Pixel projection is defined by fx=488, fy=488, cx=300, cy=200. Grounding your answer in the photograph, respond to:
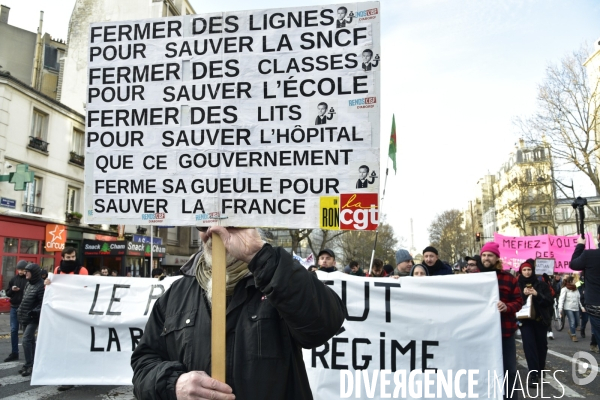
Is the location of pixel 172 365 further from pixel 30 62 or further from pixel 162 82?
pixel 30 62

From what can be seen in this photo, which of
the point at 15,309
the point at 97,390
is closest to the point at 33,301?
the point at 15,309

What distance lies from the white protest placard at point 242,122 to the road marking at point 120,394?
5.11 meters

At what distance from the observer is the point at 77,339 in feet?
22.6

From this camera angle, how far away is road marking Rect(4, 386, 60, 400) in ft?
21.5

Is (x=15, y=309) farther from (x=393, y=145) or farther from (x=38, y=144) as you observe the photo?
(x=38, y=144)

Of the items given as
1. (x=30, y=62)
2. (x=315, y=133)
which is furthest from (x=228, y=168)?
(x=30, y=62)

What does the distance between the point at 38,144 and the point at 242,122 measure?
906 inches

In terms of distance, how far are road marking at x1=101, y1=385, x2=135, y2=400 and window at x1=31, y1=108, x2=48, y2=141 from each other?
60.4 feet

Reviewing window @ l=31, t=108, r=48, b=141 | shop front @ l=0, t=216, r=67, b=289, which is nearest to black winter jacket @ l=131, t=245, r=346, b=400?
shop front @ l=0, t=216, r=67, b=289

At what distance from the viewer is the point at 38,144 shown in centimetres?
2217

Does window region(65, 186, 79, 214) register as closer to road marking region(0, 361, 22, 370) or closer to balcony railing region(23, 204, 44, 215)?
balcony railing region(23, 204, 44, 215)

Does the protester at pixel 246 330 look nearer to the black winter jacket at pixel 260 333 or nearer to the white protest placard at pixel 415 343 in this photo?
the black winter jacket at pixel 260 333

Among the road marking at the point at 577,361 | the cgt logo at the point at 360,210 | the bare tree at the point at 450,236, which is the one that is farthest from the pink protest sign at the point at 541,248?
the bare tree at the point at 450,236

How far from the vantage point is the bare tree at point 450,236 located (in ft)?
300
